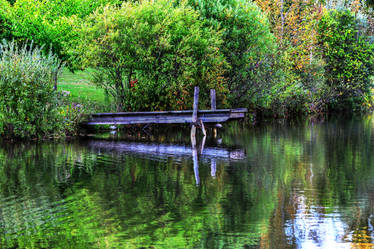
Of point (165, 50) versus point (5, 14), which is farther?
point (5, 14)

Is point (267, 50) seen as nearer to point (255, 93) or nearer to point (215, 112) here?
point (255, 93)

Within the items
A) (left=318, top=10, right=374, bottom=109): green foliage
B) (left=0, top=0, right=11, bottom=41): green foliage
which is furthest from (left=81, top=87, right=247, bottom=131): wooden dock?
(left=318, top=10, right=374, bottom=109): green foliage

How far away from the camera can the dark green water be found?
402 inches

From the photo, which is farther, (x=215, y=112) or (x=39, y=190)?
(x=215, y=112)

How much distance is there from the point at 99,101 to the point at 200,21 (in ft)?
27.4

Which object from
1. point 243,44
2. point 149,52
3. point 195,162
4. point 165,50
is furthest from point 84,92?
point 195,162

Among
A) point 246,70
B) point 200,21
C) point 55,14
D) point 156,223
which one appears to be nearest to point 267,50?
point 246,70

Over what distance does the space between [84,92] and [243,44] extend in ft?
37.5

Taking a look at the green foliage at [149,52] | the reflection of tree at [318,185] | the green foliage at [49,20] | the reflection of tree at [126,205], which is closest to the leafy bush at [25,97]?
the green foliage at [149,52]

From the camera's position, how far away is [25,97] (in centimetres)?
2592

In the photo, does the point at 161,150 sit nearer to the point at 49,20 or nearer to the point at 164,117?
the point at 164,117

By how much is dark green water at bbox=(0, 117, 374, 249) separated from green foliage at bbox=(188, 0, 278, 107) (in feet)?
40.0

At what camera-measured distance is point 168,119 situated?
29.7 meters

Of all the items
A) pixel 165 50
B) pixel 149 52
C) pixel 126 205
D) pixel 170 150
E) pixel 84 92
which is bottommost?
pixel 126 205
